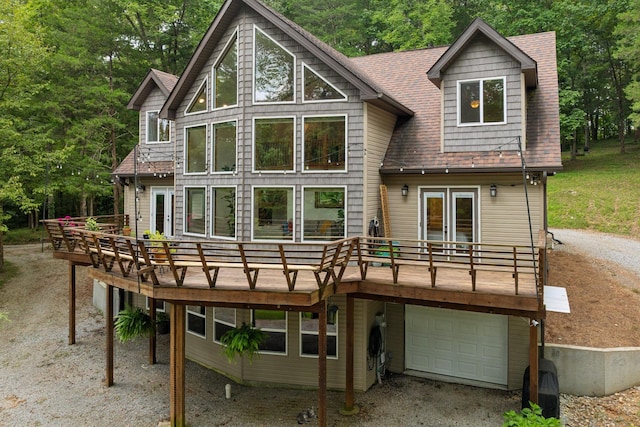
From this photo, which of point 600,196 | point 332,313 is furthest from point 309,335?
point 600,196

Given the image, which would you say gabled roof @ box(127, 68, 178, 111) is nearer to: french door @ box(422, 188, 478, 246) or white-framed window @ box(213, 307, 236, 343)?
white-framed window @ box(213, 307, 236, 343)

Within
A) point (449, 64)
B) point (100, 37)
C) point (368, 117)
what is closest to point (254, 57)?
point (368, 117)

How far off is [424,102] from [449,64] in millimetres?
1738

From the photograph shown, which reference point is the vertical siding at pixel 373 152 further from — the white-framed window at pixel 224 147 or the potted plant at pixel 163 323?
the potted plant at pixel 163 323

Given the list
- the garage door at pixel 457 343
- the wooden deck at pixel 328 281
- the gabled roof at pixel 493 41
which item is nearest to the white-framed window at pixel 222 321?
the wooden deck at pixel 328 281

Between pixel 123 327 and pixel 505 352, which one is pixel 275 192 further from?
pixel 505 352

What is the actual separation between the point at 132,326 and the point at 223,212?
12.4 ft

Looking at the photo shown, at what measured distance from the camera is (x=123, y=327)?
9.40 meters

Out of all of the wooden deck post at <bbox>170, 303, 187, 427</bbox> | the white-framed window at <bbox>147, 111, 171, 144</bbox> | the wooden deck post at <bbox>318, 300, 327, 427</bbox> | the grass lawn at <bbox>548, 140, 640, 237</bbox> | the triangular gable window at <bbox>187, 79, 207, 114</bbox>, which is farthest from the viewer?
the grass lawn at <bbox>548, 140, 640, 237</bbox>

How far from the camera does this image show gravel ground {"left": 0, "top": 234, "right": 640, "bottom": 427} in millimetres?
7656

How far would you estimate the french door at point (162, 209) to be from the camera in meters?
12.7

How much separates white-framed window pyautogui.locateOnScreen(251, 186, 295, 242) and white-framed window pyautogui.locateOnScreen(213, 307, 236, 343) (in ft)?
7.33

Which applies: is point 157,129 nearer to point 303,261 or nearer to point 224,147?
point 224,147

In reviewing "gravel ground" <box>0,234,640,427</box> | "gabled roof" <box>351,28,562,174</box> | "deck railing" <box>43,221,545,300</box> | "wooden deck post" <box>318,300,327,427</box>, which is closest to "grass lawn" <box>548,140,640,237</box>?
"gabled roof" <box>351,28,562,174</box>
